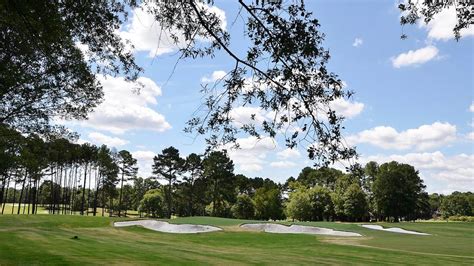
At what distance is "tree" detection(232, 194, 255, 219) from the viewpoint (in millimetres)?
89250

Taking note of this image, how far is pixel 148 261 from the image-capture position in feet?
61.1

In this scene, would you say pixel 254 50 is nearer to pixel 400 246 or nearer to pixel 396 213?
pixel 400 246

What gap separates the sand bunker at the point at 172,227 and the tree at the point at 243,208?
45.1 meters

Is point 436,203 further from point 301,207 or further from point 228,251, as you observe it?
point 228,251

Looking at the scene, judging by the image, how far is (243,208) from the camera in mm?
89250

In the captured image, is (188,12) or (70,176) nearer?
(188,12)

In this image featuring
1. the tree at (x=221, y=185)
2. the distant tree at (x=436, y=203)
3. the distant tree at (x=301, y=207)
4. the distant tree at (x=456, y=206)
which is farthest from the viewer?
the distant tree at (x=436, y=203)

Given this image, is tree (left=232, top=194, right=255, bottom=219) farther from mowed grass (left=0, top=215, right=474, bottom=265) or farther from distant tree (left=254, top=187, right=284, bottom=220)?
mowed grass (left=0, top=215, right=474, bottom=265)

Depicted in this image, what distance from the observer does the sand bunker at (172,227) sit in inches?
1617

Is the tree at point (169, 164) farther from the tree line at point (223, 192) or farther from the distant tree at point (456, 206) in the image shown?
the distant tree at point (456, 206)

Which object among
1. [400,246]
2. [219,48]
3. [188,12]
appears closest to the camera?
[219,48]

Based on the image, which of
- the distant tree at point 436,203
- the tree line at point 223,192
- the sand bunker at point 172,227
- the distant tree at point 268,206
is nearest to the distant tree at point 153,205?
the tree line at point 223,192

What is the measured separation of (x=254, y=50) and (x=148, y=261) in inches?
596

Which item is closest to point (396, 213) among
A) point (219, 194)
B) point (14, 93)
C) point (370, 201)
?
point (370, 201)
